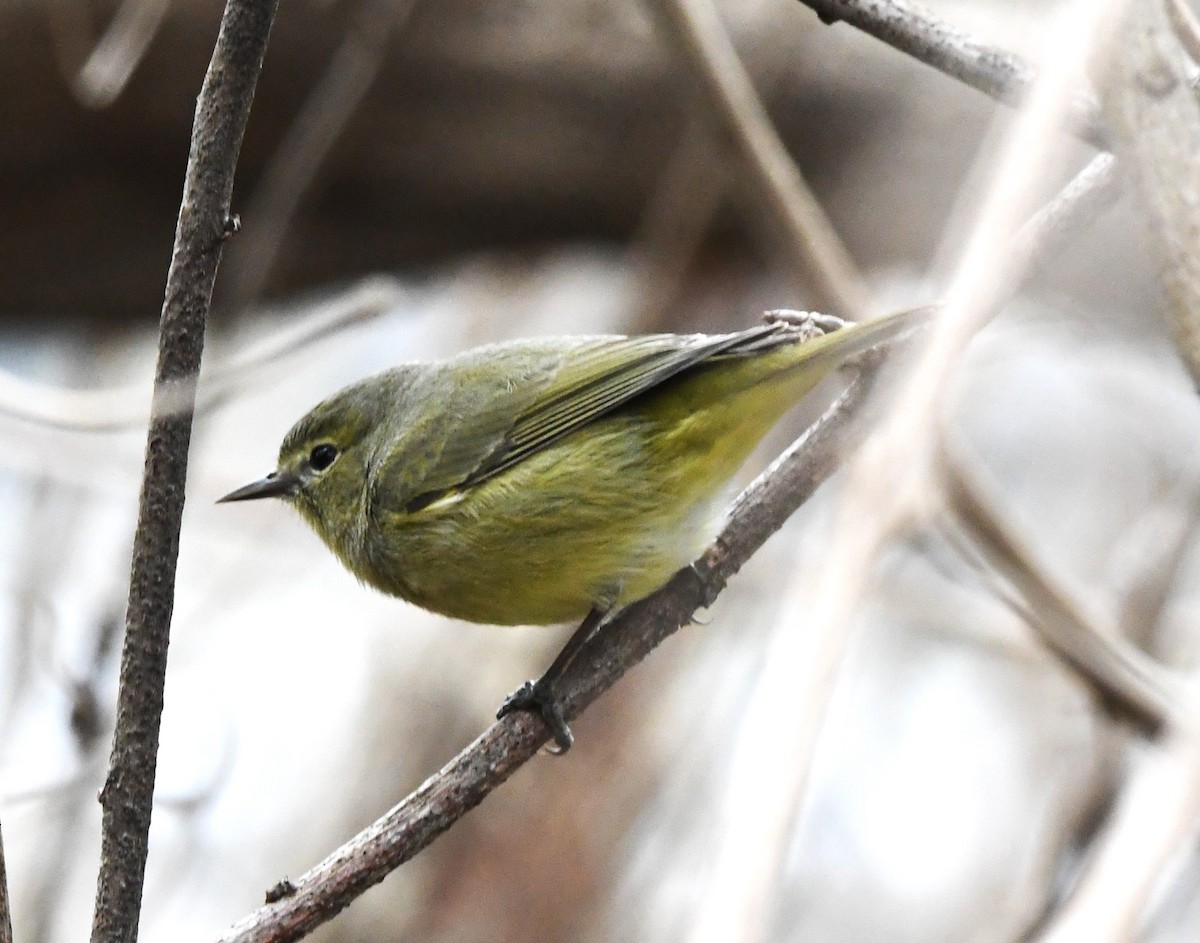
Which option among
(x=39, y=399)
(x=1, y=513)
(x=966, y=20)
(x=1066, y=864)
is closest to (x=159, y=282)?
(x=1, y=513)

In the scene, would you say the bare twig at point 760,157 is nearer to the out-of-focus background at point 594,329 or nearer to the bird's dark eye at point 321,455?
the bird's dark eye at point 321,455

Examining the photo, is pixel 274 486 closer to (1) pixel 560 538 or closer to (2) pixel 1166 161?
(1) pixel 560 538

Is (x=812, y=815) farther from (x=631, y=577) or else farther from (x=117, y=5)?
(x=117, y=5)

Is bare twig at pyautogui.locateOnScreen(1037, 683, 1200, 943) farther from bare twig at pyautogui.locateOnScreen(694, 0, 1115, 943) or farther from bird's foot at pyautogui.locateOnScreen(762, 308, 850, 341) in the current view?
bird's foot at pyautogui.locateOnScreen(762, 308, 850, 341)

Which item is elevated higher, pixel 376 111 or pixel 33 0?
pixel 33 0

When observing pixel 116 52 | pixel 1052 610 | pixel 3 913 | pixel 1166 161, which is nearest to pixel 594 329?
pixel 116 52

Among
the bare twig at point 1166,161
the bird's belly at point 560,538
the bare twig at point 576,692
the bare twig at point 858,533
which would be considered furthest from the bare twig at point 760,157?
the bare twig at point 858,533
